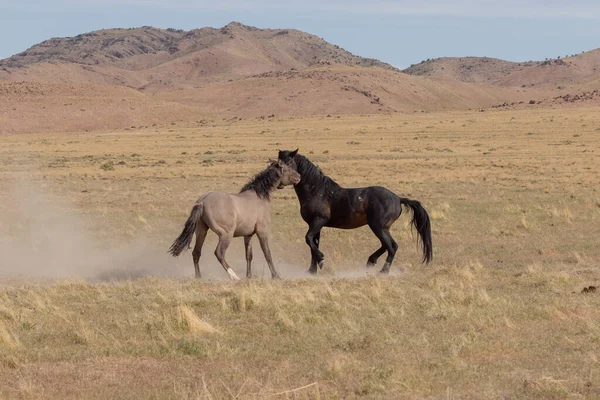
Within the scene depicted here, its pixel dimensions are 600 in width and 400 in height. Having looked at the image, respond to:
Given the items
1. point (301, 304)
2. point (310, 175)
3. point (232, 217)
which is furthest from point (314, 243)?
point (301, 304)

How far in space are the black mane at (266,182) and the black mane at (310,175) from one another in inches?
19.2

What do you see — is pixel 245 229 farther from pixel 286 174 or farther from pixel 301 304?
pixel 301 304

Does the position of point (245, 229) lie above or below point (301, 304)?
above

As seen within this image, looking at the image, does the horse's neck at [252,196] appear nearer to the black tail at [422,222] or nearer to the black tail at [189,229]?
the black tail at [189,229]

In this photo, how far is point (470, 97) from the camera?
15538 centimetres

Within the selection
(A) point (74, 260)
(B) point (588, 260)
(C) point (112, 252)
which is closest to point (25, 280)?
(A) point (74, 260)

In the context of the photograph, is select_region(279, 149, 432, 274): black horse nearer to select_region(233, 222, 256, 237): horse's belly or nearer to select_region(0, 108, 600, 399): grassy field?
select_region(0, 108, 600, 399): grassy field

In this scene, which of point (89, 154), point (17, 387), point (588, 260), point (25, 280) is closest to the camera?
point (17, 387)

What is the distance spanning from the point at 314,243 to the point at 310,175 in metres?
1.15

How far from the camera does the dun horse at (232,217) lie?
1277 cm

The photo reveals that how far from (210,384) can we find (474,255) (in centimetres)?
992

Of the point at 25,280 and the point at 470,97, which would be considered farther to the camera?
the point at 470,97

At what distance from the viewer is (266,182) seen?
1350cm

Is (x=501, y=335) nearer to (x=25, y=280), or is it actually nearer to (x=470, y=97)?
(x=25, y=280)
